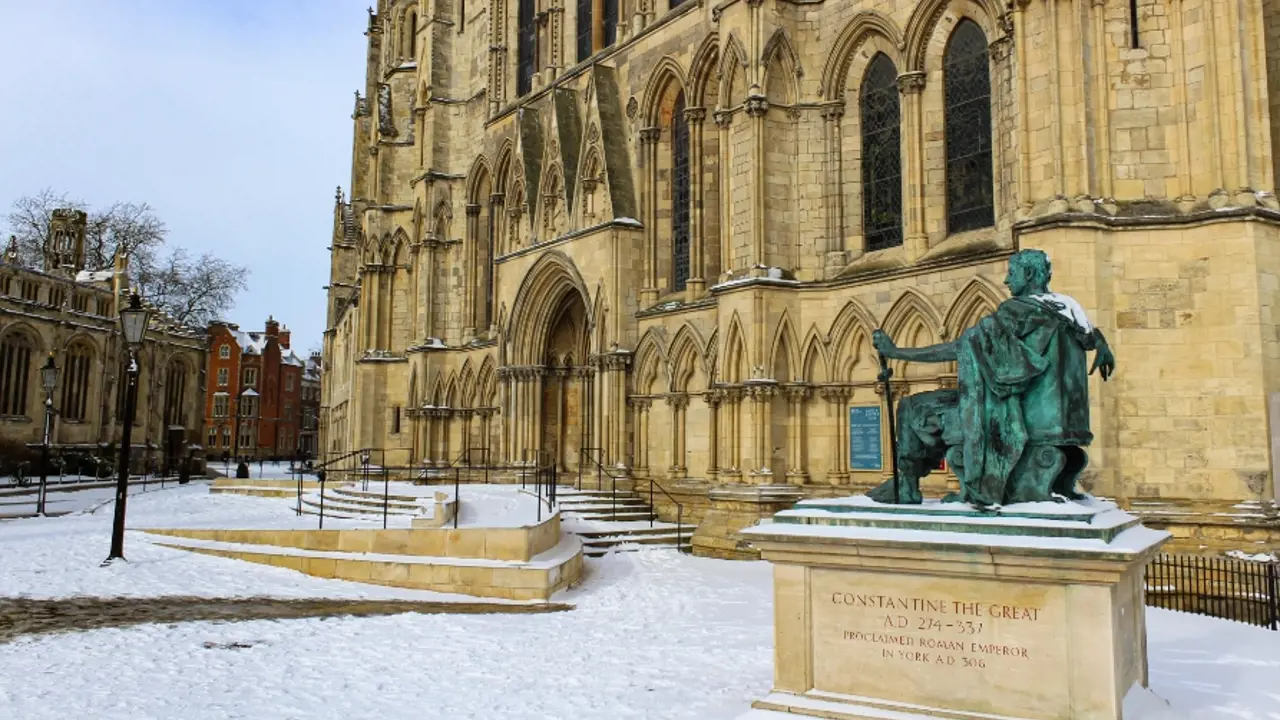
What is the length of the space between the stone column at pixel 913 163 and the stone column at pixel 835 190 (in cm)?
125

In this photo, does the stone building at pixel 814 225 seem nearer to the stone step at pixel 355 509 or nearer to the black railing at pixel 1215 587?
the black railing at pixel 1215 587

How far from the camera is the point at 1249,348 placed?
1220cm

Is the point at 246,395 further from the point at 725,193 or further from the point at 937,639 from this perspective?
the point at 937,639

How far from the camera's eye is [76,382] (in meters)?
45.1

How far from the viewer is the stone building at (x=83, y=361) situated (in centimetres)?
4159

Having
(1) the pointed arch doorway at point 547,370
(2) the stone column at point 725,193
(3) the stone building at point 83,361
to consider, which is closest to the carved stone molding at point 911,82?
(2) the stone column at point 725,193

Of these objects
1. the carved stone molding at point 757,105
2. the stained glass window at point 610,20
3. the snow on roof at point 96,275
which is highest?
the stained glass window at point 610,20

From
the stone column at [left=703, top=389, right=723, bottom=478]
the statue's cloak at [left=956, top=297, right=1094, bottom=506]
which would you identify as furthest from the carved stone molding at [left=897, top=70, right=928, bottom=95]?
the statue's cloak at [left=956, top=297, right=1094, bottom=506]

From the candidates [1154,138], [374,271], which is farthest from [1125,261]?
[374,271]

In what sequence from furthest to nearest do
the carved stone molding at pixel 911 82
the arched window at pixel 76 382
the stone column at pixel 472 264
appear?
the arched window at pixel 76 382 → the stone column at pixel 472 264 → the carved stone molding at pixel 911 82

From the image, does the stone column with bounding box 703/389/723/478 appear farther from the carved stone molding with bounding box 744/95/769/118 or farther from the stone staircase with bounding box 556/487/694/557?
the carved stone molding with bounding box 744/95/769/118

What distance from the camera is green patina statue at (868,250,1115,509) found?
654 centimetres

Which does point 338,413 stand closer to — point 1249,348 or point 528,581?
point 528,581

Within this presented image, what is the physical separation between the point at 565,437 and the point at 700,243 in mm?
7052
